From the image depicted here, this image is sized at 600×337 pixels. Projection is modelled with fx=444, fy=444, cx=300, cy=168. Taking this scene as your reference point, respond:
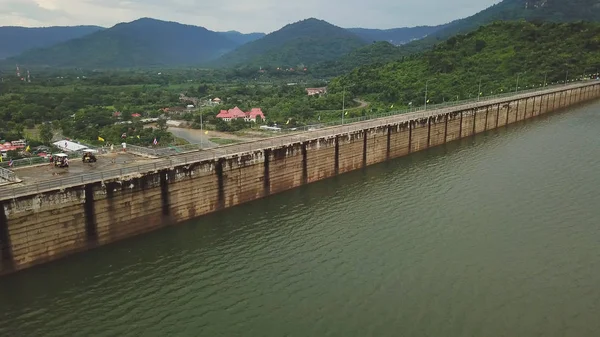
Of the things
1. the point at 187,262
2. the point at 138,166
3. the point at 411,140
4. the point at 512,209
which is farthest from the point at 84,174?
the point at 411,140

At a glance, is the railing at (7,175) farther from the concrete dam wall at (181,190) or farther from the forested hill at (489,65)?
the forested hill at (489,65)

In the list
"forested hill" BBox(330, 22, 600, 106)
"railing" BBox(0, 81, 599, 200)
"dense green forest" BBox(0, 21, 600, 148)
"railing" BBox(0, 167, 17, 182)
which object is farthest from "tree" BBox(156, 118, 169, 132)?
"railing" BBox(0, 167, 17, 182)

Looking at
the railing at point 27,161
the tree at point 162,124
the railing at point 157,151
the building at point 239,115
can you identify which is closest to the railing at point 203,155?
the railing at point 157,151

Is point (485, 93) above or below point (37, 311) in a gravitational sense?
above

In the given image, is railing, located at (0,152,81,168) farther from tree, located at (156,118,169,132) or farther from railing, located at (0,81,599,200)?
tree, located at (156,118,169,132)

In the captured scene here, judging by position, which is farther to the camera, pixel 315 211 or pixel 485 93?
pixel 485 93

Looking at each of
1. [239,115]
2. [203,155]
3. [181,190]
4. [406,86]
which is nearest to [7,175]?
[181,190]

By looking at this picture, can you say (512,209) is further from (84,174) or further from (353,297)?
(84,174)

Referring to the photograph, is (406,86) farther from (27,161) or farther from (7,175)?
(7,175)
